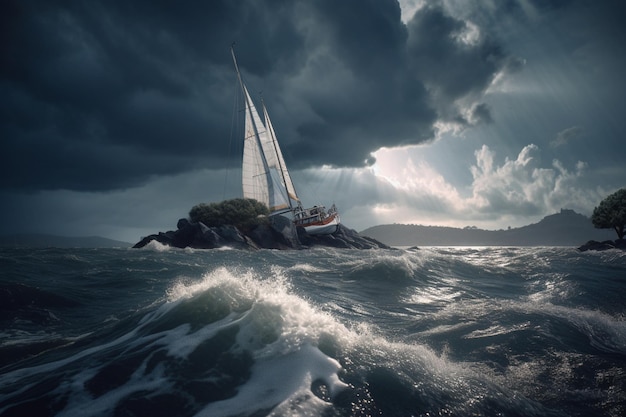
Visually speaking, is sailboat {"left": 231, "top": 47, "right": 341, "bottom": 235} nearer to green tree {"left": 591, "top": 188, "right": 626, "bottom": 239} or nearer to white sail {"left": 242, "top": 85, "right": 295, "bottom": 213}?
white sail {"left": 242, "top": 85, "right": 295, "bottom": 213}

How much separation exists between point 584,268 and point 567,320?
13.4m

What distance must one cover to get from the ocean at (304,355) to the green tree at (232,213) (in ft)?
149

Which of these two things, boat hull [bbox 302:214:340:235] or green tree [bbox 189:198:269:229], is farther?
boat hull [bbox 302:214:340:235]

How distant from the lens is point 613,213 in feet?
162

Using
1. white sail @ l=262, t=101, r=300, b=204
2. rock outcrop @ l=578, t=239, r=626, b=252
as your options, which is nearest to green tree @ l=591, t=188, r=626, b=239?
rock outcrop @ l=578, t=239, r=626, b=252

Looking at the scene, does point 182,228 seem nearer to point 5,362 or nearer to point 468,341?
point 5,362

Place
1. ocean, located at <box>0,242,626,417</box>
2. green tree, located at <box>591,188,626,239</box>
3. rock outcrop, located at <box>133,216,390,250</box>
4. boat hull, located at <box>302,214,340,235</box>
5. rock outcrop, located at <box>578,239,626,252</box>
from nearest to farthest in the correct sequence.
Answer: ocean, located at <box>0,242,626,417</box>
rock outcrop, located at <box>578,239,626,252</box>
rock outcrop, located at <box>133,216,390,250</box>
green tree, located at <box>591,188,626,239</box>
boat hull, located at <box>302,214,340,235</box>

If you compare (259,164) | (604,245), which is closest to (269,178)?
(259,164)

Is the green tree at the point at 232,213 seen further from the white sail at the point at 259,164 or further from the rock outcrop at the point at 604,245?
the rock outcrop at the point at 604,245

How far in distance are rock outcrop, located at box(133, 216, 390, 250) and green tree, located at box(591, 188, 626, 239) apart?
127ft

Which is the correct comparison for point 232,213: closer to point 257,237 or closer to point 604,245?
point 257,237

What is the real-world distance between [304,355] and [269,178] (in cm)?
5601

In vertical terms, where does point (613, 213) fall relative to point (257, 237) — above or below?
above

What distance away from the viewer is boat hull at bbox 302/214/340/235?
56781 mm
